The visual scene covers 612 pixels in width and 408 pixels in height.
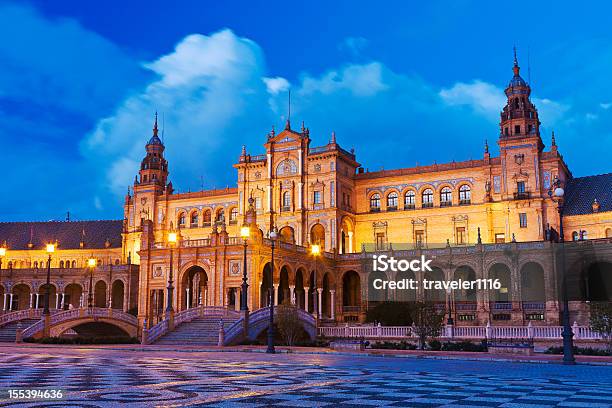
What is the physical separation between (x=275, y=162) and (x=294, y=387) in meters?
63.3

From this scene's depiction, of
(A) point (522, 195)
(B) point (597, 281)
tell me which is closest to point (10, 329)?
(A) point (522, 195)

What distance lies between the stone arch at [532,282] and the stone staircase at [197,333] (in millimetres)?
27987

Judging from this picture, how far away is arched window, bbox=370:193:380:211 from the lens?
76.9 metres

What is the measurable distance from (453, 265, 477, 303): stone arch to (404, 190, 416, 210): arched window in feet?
37.6

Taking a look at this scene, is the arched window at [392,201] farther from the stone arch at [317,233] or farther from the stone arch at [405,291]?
the stone arch at [405,291]

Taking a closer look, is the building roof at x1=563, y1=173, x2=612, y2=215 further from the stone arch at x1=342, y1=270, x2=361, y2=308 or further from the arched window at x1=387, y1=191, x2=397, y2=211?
the stone arch at x1=342, y1=270, x2=361, y2=308

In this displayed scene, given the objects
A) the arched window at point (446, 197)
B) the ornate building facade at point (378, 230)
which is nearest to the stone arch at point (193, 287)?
the ornate building facade at point (378, 230)

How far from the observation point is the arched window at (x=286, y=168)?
76.2 m

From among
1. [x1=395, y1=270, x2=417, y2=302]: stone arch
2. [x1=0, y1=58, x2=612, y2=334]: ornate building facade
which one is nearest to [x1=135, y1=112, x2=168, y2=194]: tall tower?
[x1=0, y1=58, x2=612, y2=334]: ornate building facade

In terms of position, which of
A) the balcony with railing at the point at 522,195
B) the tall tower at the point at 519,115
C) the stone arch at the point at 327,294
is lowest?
the stone arch at the point at 327,294

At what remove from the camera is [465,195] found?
237ft

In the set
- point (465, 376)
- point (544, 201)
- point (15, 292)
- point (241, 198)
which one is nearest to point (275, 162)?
point (241, 198)

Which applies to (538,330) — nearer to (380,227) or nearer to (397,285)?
(397,285)

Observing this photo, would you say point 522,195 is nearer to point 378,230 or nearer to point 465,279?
point 465,279
